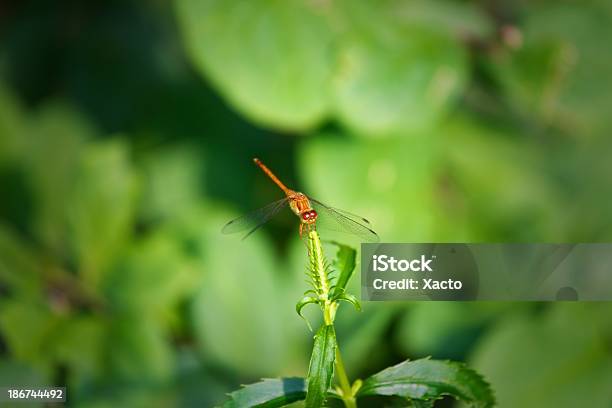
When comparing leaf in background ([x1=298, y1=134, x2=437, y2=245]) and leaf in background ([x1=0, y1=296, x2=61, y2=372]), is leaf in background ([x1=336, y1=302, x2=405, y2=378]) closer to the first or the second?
leaf in background ([x1=298, y1=134, x2=437, y2=245])


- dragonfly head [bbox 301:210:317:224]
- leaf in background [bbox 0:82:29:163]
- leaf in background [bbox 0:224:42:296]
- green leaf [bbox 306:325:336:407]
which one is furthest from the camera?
leaf in background [bbox 0:82:29:163]

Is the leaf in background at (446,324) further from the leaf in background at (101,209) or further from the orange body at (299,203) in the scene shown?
the leaf in background at (101,209)

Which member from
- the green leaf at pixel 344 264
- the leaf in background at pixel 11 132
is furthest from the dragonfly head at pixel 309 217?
the leaf in background at pixel 11 132

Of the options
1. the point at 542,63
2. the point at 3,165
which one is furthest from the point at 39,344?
the point at 542,63

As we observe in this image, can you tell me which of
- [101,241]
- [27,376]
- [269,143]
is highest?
[269,143]

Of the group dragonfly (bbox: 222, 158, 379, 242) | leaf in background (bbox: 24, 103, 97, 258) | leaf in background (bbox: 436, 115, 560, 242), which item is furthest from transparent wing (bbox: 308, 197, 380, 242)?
leaf in background (bbox: 24, 103, 97, 258)

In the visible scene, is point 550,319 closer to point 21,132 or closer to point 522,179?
point 522,179

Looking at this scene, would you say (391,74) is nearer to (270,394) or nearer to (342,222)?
(342,222)
